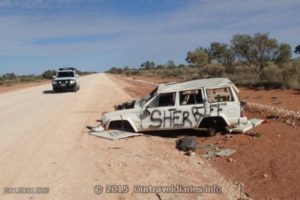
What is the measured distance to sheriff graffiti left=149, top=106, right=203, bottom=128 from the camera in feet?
41.2

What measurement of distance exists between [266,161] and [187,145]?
230 cm

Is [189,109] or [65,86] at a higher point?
[189,109]

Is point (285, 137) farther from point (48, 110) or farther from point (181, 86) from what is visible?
point (48, 110)

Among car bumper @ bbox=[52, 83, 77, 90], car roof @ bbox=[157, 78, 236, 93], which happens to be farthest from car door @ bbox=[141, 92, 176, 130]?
car bumper @ bbox=[52, 83, 77, 90]

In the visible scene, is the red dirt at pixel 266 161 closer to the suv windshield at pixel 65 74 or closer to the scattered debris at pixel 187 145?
the scattered debris at pixel 187 145

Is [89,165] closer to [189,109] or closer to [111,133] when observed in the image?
[111,133]

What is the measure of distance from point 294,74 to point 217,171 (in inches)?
850

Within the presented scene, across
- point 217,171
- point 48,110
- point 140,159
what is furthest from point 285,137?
point 48,110

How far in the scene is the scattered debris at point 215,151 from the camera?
1057 cm

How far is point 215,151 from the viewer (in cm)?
1090

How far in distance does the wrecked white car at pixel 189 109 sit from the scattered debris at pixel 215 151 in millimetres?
1245

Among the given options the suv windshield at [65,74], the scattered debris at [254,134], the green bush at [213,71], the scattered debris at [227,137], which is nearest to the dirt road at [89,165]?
the scattered debris at [227,137]

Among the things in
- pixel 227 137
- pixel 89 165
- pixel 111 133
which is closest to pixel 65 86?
pixel 111 133

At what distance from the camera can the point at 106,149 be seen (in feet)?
37.0
